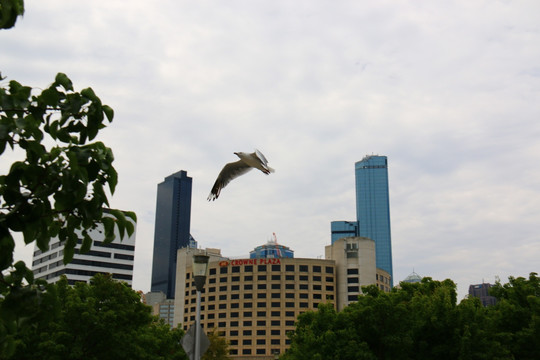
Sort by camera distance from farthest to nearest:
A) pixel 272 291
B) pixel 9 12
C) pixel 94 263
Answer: pixel 272 291 < pixel 94 263 < pixel 9 12

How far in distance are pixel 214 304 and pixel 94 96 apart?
149 meters

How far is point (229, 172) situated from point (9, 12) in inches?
596

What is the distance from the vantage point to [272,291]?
146250 millimetres

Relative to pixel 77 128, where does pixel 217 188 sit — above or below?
above

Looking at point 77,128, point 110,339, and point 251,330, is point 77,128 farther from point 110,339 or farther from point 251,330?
point 251,330

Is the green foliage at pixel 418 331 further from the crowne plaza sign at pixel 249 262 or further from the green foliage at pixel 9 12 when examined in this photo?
the crowne plaza sign at pixel 249 262

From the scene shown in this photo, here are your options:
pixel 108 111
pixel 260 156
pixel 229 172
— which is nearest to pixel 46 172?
pixel 108 111

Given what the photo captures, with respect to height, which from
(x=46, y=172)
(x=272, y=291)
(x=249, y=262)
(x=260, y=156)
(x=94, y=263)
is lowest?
(x=46, y=172)

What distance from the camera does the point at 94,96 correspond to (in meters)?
4.59

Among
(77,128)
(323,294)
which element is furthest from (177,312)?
(77,128)

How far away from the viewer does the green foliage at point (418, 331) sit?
30.3 metres

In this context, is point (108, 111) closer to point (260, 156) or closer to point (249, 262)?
point (260, 156)

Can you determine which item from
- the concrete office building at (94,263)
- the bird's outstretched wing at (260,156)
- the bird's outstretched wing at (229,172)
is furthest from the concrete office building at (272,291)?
the bird's outstretched wing at (260,156)

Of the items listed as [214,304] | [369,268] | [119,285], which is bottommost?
[119,285]
